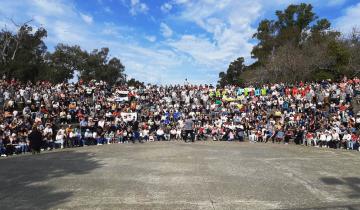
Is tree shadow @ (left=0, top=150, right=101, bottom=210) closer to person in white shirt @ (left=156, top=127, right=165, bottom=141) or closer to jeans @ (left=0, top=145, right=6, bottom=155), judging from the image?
jeans @ (left=0, top=145, right=6, bottom=155)

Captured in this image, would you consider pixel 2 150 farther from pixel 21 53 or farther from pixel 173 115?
pixel 21 53

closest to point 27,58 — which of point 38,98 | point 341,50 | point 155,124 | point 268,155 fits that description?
point 38,98

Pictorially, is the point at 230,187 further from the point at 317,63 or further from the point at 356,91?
the point at 317,63

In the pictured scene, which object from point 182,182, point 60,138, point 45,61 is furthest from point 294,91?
point 45,61

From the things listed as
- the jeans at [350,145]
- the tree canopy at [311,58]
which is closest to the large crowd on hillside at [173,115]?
the jeans at [350,145]

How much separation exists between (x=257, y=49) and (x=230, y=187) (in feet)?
169

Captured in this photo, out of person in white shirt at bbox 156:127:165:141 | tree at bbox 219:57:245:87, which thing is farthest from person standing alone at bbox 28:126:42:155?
tree at bbox 219:57:245:87

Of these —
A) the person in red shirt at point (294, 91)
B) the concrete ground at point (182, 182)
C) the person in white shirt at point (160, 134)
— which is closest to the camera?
the concrete ground at point (182, 182)

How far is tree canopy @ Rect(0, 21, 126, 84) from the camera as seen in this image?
5169 centimetres

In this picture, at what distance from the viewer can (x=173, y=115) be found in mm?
26297

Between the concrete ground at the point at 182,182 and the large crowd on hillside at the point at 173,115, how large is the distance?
5627mm

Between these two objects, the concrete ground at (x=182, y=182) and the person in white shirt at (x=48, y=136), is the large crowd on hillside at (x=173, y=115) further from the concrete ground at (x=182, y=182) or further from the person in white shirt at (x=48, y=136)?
the concrete ground at (x=182, y=182)

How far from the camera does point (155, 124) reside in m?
24.5

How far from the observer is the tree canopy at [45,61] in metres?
51.7
